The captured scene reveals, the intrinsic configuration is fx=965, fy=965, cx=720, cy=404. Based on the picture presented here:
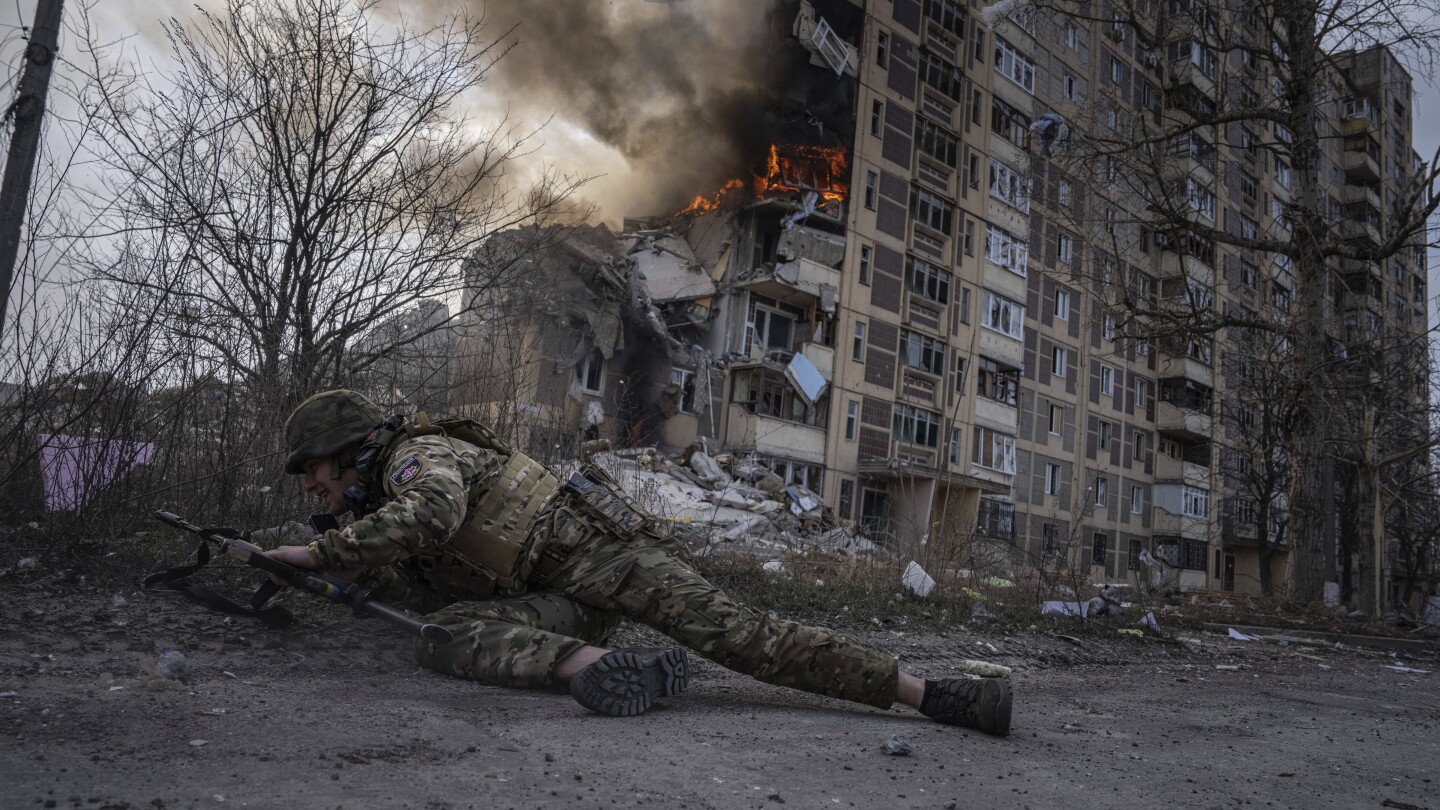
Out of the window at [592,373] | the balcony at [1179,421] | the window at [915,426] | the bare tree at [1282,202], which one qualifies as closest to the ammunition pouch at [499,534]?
the bare tree at [1282,202]

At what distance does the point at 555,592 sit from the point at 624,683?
666 mm

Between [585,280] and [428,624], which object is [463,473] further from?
[585,280]

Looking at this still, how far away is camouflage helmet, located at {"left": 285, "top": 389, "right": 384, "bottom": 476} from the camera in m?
3.37

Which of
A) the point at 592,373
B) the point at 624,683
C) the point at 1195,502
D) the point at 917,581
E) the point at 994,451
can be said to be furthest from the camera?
the point at 1195,502

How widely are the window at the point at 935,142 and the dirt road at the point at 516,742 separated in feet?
90.5

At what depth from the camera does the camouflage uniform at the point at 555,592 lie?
295 cm

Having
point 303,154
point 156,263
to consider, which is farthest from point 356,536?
point 303,154

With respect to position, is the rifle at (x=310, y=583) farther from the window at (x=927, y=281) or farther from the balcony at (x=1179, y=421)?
the balcony at (x=1179, y=421)

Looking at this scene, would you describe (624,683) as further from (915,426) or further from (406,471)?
(915,426)

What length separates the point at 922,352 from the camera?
29.8 m

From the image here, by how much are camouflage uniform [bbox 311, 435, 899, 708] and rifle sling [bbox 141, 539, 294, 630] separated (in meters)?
0.36

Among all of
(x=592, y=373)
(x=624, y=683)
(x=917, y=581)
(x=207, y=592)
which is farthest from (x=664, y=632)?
(x=592, y=373)

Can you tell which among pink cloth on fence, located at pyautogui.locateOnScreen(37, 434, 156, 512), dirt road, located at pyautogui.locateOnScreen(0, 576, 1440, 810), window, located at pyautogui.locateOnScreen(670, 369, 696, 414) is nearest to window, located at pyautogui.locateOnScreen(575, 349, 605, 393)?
window, located at pyautogui.locateOnScreen(670, 369, 696, 414)

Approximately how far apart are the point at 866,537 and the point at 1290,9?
9.10m
